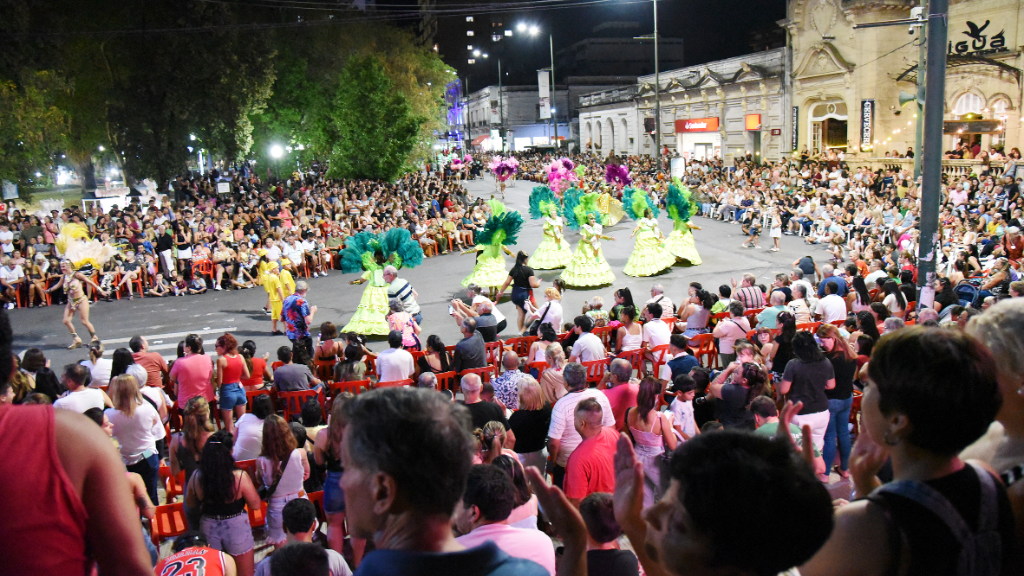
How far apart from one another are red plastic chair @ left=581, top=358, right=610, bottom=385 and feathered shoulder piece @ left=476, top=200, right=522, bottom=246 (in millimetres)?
6316

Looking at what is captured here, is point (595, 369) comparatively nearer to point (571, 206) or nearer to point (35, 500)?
point (35, 500)

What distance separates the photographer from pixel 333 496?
502 cm

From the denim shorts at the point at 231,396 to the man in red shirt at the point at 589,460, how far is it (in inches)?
180

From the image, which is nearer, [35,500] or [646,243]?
[35,500]

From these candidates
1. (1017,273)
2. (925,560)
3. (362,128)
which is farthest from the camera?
Answer: (362,128)

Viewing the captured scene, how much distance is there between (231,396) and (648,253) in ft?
34.3

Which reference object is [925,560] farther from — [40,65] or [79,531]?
[40,65]

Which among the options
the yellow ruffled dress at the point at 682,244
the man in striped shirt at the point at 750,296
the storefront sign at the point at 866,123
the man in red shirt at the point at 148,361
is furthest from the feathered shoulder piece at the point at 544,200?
the storefront sign at the point at 866,123

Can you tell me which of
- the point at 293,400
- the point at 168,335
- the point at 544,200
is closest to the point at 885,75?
the point at 544,200

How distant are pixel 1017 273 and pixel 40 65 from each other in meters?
24.8

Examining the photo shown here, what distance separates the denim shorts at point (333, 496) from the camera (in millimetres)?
5016

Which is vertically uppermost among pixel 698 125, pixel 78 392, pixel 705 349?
pixel 698 125

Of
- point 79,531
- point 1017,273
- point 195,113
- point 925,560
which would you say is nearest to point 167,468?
point 79,531

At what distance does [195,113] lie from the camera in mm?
24953
